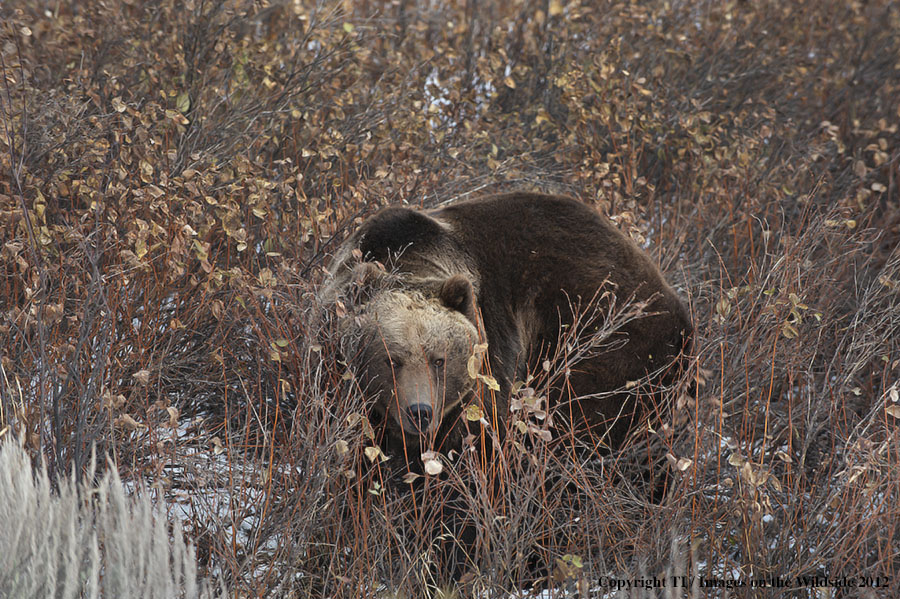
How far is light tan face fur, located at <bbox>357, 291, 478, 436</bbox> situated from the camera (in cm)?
332

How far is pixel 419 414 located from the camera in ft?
10.7

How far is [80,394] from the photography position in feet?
11.1

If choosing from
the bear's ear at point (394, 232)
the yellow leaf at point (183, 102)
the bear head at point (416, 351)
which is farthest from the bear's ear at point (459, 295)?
the yellow leaf at point (183, 102)

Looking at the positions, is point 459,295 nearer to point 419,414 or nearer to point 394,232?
point 394,232

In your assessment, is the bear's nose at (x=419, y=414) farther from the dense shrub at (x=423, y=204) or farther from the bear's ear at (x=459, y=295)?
the bear's ear at (x=459, y=295)

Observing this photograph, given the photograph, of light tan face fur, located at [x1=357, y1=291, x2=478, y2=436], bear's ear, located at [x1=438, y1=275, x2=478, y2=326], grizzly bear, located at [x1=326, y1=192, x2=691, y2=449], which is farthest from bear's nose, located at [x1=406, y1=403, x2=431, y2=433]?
bear's ear, located at [x1=438, y1=275, x2=478, y2=326]

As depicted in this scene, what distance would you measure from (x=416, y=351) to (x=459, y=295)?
0.30 meters

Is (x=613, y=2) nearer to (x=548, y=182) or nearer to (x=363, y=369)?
(x=548, y=182)

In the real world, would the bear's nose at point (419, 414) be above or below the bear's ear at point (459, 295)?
below

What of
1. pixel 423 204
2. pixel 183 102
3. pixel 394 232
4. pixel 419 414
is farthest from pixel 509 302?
pixel 183 102

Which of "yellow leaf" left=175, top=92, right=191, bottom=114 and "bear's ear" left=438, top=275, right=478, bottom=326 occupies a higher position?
"yellow leaf" left=175, top=92, right=191, bottom=114

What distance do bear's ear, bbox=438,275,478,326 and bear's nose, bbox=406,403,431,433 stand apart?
0.49 meters

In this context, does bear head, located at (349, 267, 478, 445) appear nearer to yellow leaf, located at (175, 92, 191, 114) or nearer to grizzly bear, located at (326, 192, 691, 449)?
grizzly bear, located at (326, 192, 691, 449)

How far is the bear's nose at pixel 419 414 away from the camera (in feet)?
10.7
